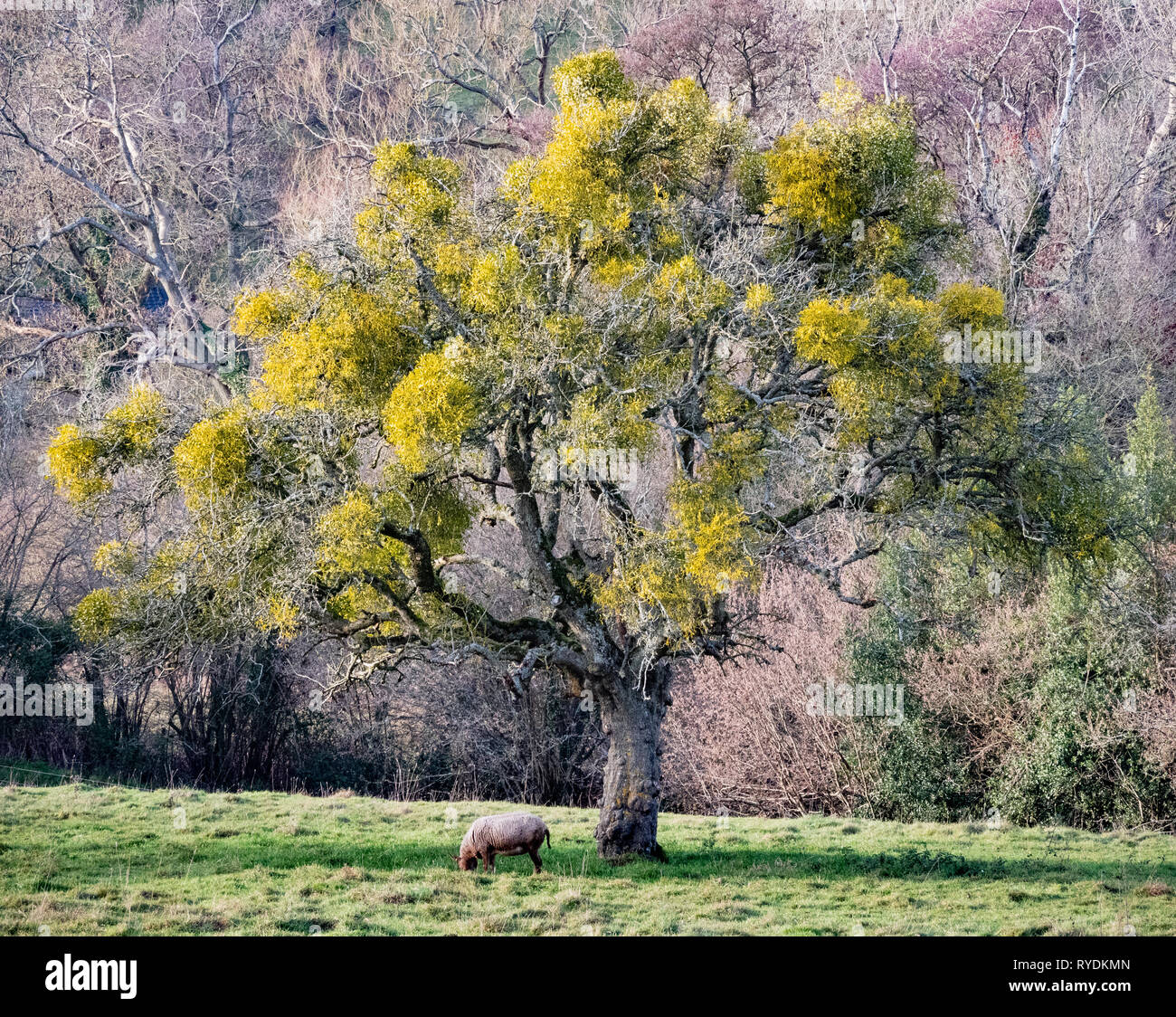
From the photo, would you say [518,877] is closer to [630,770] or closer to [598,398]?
[630,770]

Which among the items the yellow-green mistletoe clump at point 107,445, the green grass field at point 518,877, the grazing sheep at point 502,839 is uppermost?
the yellow-green mistletoe clump at point 107,445

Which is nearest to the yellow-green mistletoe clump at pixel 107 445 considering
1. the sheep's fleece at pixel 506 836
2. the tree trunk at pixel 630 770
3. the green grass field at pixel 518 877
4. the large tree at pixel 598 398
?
the large tree at pixel 598 398

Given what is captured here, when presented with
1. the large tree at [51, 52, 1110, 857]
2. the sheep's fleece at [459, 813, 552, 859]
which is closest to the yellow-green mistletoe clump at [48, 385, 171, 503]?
the large tree at [51, 52, 1110, 857]

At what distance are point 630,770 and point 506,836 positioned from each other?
169 centimetres

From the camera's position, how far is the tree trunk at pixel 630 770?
14828mm

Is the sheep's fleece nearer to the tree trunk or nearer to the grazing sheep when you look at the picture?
the grazing sheep

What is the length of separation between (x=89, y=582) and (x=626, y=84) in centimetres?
2018

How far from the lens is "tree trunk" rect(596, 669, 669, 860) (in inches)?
584

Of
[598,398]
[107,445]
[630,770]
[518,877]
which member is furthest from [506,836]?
[107,445]

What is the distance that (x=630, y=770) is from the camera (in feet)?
48.7

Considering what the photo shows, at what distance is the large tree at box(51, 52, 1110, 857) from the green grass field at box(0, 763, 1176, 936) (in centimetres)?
237

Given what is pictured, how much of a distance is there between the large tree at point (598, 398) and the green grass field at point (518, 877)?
2373 millimetres

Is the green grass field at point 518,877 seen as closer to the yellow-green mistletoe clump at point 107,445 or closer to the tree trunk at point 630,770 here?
the tree trunk at point 630,770

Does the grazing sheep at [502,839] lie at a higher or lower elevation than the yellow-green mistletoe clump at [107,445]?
lower
